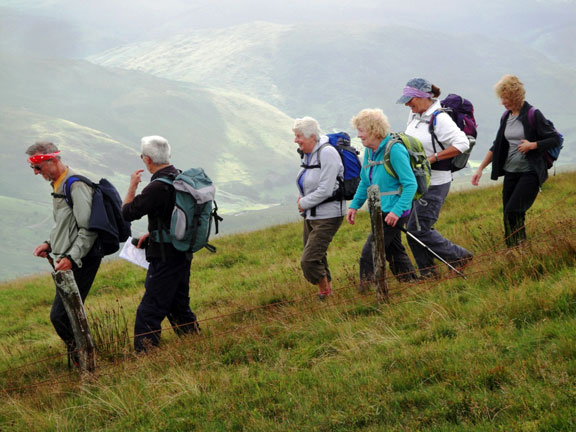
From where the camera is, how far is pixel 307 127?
6.19 metres

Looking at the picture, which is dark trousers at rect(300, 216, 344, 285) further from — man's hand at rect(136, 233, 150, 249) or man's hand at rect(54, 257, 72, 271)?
man's hand at rect(54, 257, 72, 271)

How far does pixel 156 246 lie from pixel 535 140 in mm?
4525

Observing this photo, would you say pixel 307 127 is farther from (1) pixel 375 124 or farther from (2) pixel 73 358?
(2) pixel 73 358

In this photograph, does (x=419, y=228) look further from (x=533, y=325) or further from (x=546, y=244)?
(x=533, y=325)

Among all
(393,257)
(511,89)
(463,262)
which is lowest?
(463,262)

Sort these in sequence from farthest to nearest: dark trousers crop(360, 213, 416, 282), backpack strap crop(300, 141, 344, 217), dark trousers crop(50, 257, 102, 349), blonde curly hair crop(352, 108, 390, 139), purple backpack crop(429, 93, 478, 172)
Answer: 1. purple backpack crop(429, 93, 478, 172)
2. backpack strap crop(300, 141, 344, 217)
3. dark trousers crop(360, 213, 416, 282)
4. blonde curly hair crop(352, 108, 390, 139)
5. dark trousers crop(50, 257, 102, 349)

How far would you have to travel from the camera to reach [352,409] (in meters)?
3.64

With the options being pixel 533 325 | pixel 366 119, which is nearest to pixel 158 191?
pixel 366 119

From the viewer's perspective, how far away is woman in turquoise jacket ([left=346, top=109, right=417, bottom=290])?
18.7 ft

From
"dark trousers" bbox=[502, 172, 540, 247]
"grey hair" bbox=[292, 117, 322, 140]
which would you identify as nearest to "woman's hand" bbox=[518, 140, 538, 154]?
"dark trousers" bbox=[502, 172, 540, 247]

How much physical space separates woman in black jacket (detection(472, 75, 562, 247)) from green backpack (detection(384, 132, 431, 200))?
1339 millimetres

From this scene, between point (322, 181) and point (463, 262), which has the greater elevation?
point (322, 181)

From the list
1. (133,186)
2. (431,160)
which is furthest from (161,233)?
(431,160)

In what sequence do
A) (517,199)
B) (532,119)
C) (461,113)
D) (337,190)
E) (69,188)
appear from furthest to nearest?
(517,199), (461,113), (532,119), (337,190), (69,188)
